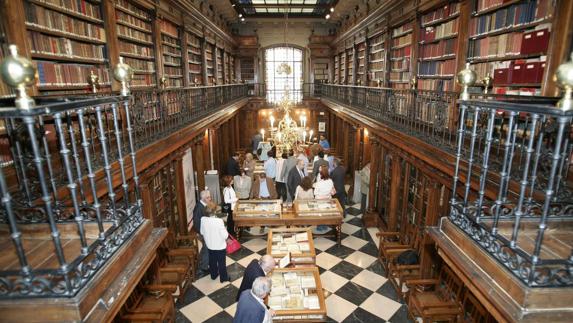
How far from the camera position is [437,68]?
5434 mm

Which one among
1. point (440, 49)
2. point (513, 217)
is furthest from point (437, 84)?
point (513, 217)

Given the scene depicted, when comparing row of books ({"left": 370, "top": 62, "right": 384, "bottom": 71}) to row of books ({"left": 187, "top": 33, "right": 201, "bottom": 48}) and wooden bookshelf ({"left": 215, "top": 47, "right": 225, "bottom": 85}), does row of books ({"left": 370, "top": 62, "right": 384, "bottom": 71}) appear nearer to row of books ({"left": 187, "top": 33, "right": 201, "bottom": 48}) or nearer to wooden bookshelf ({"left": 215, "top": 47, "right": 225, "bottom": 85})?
row of books ({"left": 187, "top": 33, "right": 201, "bottom": 48})

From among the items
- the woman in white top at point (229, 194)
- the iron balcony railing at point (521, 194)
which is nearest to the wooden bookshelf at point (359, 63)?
the woman in white top at point (229, 194)

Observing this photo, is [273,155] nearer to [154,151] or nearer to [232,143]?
[154,151]

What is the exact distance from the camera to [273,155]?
8.18m

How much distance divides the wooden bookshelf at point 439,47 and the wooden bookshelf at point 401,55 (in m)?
0.38

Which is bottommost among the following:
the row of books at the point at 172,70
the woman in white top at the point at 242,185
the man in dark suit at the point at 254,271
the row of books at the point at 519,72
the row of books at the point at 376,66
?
the woman in white top at the point at 242,185

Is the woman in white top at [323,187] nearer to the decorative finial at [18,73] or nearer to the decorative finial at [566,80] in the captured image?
the decorative finial at [566,80]

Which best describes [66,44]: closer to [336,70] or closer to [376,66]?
[376,66]

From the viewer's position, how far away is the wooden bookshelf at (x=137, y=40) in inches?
200

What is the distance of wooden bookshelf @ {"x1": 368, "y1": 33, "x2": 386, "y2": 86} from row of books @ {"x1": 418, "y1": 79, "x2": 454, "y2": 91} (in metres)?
2.13

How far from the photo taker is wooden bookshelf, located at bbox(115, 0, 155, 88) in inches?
200

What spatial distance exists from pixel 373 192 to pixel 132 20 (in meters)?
5.91

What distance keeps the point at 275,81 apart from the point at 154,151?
14017 millimetres
